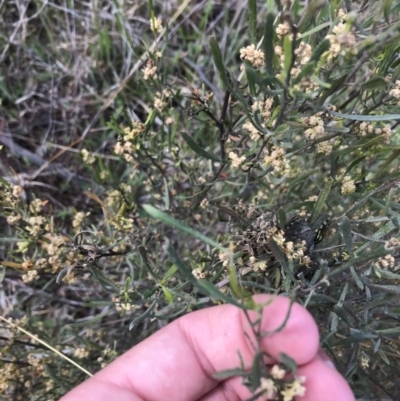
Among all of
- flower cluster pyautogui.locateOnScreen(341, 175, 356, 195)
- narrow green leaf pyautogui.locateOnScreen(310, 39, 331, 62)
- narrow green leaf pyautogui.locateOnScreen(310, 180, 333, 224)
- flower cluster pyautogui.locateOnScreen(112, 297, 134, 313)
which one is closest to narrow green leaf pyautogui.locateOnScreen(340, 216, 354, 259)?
narrow green leaf pyautogui.locateOnScreen(310, 180, 333, 224)

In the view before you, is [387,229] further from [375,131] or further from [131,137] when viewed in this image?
[131,137]

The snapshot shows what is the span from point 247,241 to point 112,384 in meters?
0.50

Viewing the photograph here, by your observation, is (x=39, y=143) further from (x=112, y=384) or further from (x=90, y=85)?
(x=112, y=384)

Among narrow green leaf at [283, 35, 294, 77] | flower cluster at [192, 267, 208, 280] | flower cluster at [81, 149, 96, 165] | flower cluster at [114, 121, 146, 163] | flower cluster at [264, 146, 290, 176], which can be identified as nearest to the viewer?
narrow green leaf at [283, 35, 294, 77]

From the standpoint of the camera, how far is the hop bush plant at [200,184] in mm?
983

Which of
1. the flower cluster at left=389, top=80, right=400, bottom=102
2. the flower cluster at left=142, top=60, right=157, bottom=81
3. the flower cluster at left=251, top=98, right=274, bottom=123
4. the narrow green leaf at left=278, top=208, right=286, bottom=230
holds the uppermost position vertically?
the flower cluster at left=142, top=60, right=157, bottom=81

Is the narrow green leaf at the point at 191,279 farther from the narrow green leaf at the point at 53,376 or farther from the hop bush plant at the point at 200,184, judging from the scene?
the narrow green leaf at the point at 53,376

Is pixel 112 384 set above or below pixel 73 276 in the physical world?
below

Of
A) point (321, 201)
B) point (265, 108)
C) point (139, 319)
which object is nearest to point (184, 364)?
point (139, 319)

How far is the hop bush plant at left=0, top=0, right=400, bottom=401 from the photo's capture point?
98cm

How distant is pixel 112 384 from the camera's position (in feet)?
3.95

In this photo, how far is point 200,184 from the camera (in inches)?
58.4

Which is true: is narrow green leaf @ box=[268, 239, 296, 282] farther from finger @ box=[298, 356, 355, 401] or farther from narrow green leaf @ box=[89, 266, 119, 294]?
narrow green leaf @ box=[89, 266, 119, 294]

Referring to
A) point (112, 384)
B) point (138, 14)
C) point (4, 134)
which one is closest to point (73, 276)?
point (112, 384)
